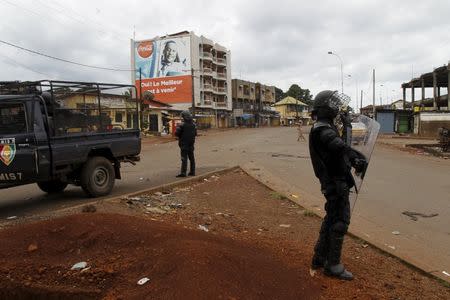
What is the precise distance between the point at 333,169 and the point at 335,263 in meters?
0.89

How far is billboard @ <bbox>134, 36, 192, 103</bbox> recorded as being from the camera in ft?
254

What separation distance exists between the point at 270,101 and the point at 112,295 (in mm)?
126903

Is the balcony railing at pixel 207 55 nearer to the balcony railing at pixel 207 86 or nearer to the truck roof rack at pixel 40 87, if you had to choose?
the balcony railing at pixel 207 86

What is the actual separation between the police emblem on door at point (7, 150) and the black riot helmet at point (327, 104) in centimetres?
534

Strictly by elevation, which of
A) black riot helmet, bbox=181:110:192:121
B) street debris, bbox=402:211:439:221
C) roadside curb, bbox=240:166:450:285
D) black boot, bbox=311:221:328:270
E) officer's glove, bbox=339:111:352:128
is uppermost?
black riot helmet, bbox=181:110:192:121

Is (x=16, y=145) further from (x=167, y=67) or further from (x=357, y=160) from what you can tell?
(x=167, y=67)

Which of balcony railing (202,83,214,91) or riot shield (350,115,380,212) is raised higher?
balcony railing (202,83,214,91)

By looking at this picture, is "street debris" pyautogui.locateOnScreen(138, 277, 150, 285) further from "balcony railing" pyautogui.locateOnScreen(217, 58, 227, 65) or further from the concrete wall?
"balcony railing" pyautogui.locateOnScreen(217, 58, 227, 65)

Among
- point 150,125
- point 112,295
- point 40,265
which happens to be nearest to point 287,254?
point 112,295

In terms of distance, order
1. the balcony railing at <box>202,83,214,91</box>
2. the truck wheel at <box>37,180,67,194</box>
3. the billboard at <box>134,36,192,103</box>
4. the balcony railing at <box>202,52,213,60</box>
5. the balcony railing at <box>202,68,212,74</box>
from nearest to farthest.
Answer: the truck wheel at <box>37,180,67,194</box>
the billboard at <box>134,36,192,103</box>
the balcony railing at <box>202,68,212,74</box>
the balcony railing at <box>202,52,213,60</box>
the balcony railing at <box>202,83,214,91</box>

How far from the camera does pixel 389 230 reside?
7.55 meters

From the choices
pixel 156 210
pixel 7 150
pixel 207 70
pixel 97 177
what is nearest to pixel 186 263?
pixel 156 210

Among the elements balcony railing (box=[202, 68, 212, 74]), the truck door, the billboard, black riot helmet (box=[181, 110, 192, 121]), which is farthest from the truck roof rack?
balcony railing (box=[202, 68, 212, 74])

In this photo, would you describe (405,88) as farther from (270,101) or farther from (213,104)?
(270,101)
